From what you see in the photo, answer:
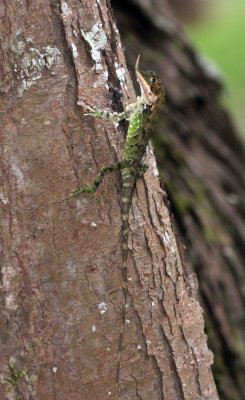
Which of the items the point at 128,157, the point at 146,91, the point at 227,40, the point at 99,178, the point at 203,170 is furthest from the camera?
the point at 227,40

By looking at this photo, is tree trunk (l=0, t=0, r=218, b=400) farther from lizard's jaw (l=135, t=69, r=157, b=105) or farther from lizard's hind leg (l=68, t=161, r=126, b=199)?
lizard's jaw (l=135, t=69, r=157, b=105)

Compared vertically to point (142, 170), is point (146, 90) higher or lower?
higher

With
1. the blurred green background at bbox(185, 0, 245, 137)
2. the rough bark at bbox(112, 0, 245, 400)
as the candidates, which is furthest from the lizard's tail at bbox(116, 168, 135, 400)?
the blurred green background at bbox(185, 0, 245, 137)

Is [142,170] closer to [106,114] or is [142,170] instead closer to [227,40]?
[106,114]

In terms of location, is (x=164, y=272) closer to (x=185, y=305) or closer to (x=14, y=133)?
(x=185, y=305)

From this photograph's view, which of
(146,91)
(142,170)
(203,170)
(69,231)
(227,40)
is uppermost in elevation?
(227,40)

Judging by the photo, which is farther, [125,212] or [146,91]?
[146,91]

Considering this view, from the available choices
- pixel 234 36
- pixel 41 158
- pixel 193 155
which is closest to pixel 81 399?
pixel 41 158

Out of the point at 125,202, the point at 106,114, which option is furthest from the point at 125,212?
the point at 106,114
